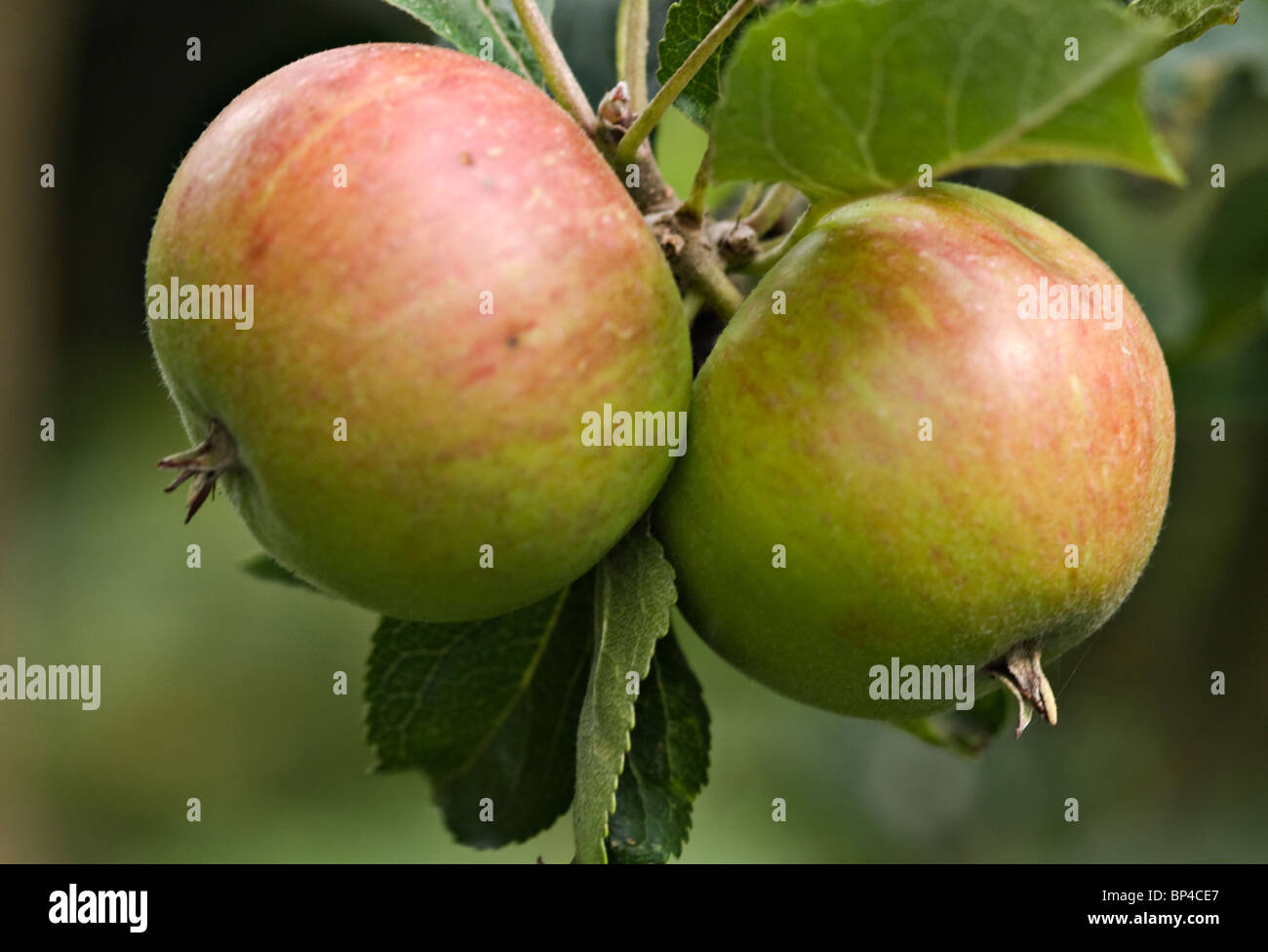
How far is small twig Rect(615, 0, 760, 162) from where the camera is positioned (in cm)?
121

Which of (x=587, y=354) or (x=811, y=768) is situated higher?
(x=587, y=354)

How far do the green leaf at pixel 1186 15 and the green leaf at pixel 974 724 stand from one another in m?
0.92

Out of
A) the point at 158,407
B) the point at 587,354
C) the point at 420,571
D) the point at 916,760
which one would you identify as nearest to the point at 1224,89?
the point at 587,354

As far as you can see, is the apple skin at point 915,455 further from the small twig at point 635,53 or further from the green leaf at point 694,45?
the small twig at point 635,53

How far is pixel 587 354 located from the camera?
1.11 m

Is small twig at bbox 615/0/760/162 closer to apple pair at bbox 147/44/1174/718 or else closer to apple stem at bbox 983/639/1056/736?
apple pair at bbox 147/44/1174/718

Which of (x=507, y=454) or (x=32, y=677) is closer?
(x=507, y=454)

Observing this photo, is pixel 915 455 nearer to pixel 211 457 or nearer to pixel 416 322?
pixel 416 322

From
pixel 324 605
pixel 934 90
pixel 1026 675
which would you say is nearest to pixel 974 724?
pixel 1026 675

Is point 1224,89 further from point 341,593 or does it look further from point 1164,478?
point 341,593

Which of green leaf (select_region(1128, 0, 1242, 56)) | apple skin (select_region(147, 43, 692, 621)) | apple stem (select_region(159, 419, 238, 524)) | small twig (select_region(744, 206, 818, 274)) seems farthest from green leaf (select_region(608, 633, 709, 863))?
green leaf (select_region(1128, 0, 1242, 56))

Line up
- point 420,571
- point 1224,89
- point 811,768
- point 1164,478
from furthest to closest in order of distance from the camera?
1. point 811,768
2. point 1224,89
3. point 1164,478
4. point 420,571

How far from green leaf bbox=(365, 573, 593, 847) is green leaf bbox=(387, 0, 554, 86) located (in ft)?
2.27

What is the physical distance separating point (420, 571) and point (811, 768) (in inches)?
99.1
